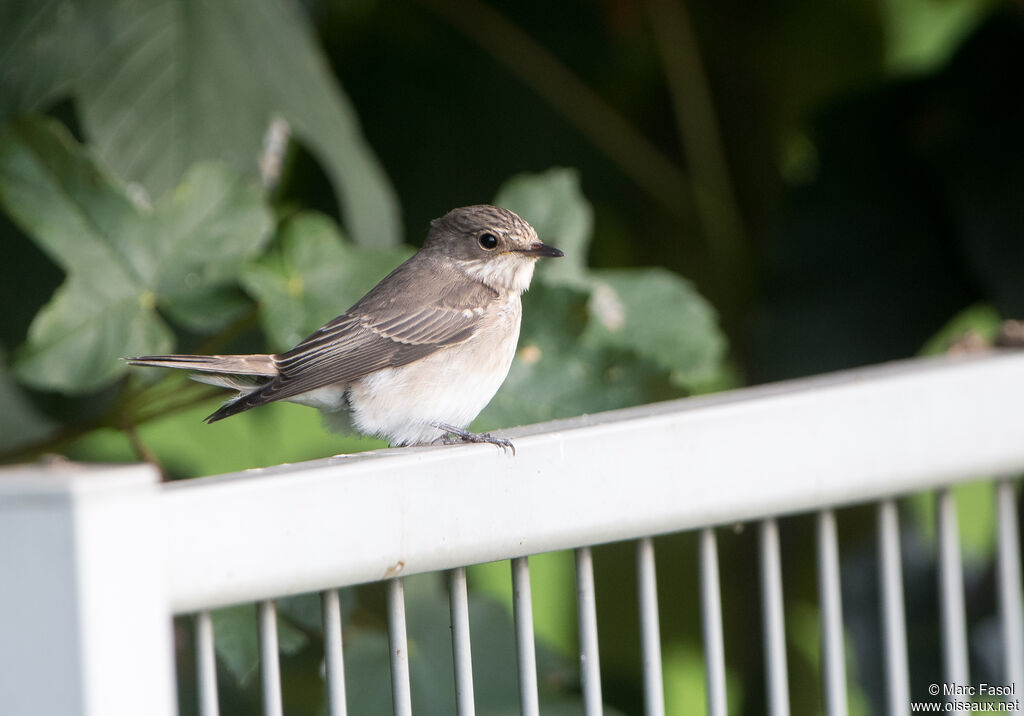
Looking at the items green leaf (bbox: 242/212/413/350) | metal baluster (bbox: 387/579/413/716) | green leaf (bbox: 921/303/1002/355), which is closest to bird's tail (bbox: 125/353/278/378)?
green leaf (bbox: 242/212/413/350)

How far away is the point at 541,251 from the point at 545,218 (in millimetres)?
254

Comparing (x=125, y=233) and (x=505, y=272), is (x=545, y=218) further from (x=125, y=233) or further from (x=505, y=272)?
(x=125, y=233)

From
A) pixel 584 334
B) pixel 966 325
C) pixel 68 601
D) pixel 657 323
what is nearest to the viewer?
pixel 68 601

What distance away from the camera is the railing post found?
894 mm

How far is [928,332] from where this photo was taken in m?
2.79

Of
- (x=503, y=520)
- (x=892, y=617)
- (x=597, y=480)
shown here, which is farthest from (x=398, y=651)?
(x=892, y=617)

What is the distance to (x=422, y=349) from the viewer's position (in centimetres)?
199

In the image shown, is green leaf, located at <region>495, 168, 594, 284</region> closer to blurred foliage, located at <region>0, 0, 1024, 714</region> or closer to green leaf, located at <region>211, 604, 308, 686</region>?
blurred foliage, located at <region>0, 0, 1024, 714</region>

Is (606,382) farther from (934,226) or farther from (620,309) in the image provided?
(934,226)

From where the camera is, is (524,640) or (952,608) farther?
(952,608)

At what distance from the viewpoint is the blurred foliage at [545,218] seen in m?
1.90

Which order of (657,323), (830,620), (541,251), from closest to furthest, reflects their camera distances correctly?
(830,620)
(541,251)
(657,323)

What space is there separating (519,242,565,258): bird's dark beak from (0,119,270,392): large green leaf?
1.53 ft

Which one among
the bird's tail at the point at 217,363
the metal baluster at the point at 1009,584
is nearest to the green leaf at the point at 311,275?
the bird's tail at the point at 217,363
